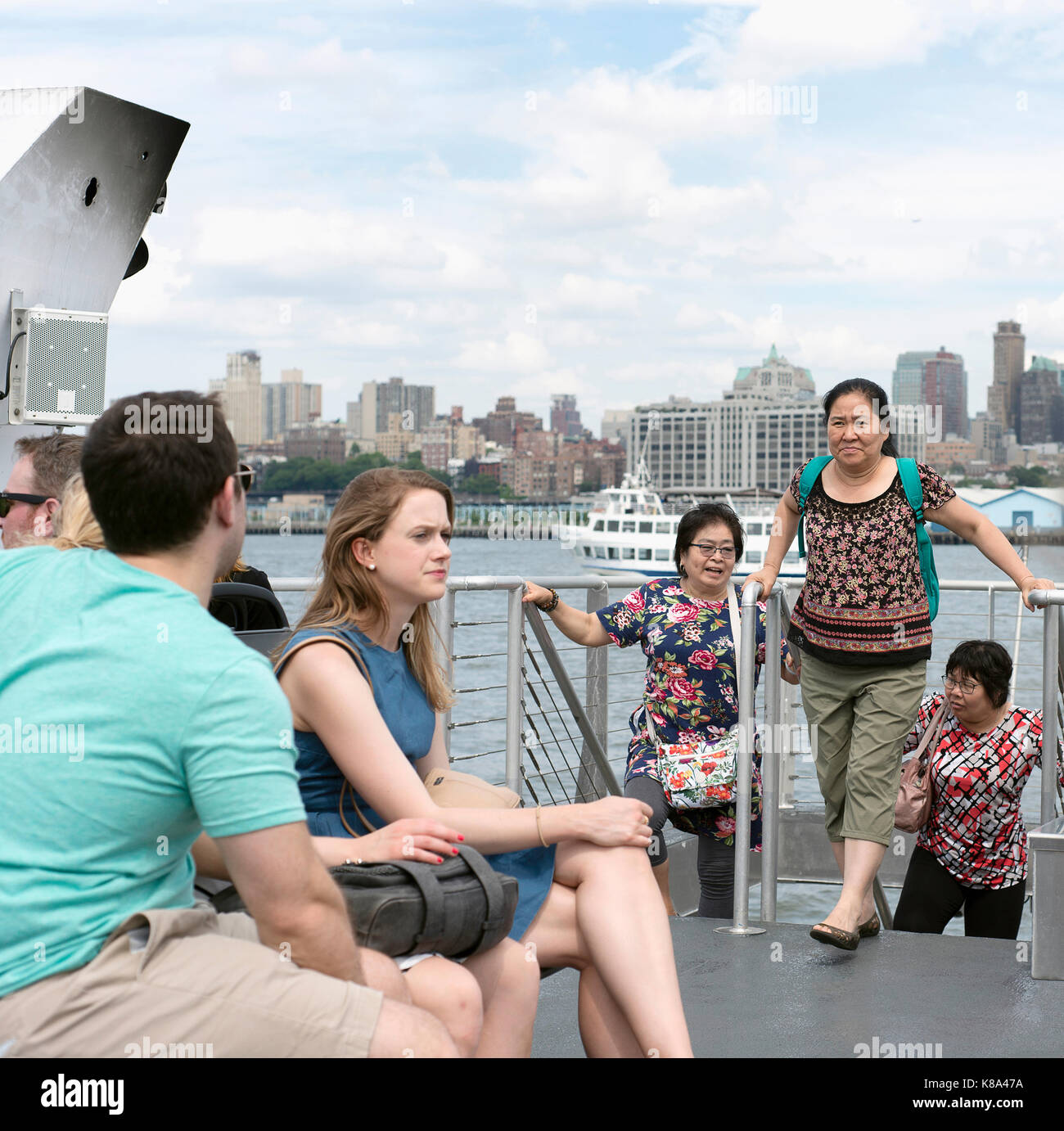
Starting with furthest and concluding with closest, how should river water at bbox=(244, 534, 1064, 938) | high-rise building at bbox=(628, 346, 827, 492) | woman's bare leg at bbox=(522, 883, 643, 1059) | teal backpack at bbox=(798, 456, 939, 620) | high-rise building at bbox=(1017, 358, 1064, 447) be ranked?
1. high-rise building at bbox=(628, 346, 827, 492)
2. river water at bbox=(244, 534, 1064, 938)
3. teal backpack at bbox=(798, 456, 939, 620)
4. woman's bare leg at bbox=(522, 883, 643, 1059)
5. high-rise building at bbox=(1017, 358, 1064, 447)

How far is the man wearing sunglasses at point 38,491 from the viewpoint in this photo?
3363mm

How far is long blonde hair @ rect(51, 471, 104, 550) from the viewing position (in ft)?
7.00

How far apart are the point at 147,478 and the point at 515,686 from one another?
10.5 ft

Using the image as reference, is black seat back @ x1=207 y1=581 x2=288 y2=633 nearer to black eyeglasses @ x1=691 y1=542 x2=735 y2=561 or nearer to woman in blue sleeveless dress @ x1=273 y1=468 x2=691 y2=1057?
woman in blue sleeveless dress @ x1=273 y1=468 x2=691 y2=1057

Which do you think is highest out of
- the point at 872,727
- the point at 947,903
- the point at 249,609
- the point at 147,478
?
the point at 147,478

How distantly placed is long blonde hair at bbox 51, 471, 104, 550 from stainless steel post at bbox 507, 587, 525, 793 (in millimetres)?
2563

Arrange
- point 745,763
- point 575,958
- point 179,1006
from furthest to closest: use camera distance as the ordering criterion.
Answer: point 745,763, point 575,958, point 179,1006

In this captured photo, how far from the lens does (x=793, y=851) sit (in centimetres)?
702

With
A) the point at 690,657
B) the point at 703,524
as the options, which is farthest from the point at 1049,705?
the point at 703,524

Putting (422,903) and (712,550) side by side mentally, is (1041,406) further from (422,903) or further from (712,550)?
(712,550)

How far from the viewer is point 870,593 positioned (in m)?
4.34

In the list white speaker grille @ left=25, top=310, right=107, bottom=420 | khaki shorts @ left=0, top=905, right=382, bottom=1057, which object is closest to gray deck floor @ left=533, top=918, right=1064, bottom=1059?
khaki shorts @ left=0, top=905, right=382, bottom=1057
